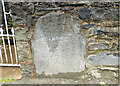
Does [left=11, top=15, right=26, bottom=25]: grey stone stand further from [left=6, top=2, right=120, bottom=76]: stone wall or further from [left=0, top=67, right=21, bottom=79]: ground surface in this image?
[left=0, top=67, right=21, bottom=79]: ground surface

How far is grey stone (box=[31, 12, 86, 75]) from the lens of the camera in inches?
87.0

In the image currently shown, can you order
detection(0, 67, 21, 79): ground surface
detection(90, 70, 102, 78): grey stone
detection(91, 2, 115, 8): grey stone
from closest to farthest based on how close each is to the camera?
detection(91, 2, 115, 8): grey stone → detection(90, 70, 102, 78): grey stone → detection(0, 67, 21, 79): ground surface

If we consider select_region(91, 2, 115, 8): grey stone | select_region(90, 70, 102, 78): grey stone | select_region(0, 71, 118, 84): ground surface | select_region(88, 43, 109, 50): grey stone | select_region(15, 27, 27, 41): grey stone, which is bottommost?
select_region(0, 71, 118, 84): ground surface

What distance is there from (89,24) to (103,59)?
A: 2.49 ft

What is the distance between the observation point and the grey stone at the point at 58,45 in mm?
2209

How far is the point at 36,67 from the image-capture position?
2562 mm

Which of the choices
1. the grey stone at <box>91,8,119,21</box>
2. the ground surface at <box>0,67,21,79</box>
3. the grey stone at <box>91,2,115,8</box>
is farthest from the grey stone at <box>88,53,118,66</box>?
the ground surface at <box>0,67,21,79</box>

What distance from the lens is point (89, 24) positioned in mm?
2205

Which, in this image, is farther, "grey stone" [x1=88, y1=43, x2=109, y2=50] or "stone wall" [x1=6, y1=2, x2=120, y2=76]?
"grey stone" [x1=88, y1=43, x2=109, y2=50]

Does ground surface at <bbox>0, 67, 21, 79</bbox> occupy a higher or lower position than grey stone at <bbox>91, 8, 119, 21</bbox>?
lower

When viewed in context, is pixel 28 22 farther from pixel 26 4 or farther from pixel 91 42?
pixel 91 42

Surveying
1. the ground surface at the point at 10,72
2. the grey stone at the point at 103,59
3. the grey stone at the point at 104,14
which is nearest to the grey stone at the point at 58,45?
the grey stone at the point at 103,59

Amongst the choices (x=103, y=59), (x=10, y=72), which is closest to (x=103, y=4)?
(x=103, y=59)

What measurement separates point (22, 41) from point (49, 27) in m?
0.60
